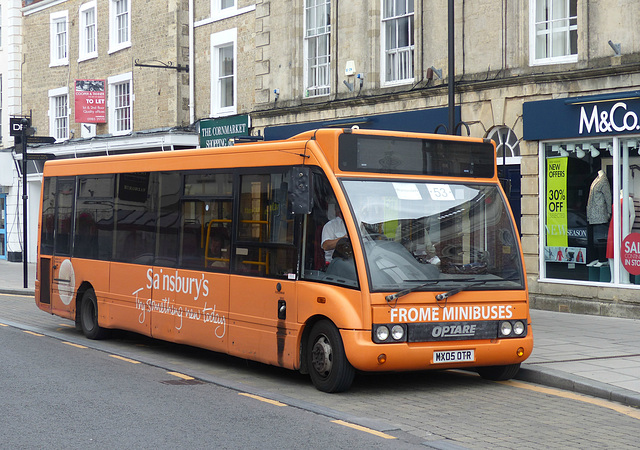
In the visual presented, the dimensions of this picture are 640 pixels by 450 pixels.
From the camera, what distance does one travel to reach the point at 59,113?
3325 centimetres

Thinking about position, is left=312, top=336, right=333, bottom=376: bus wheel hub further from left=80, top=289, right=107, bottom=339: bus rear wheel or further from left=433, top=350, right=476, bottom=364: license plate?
left=80, top=289, right=107, bottom=339: bus rear wheel

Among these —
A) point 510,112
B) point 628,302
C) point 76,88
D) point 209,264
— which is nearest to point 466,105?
point 510,112

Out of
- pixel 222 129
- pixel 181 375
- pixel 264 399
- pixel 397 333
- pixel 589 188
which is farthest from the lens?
pixel 222 129

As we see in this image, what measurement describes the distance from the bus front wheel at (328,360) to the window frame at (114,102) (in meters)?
21.2

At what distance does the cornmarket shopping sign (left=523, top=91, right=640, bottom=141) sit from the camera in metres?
15.0

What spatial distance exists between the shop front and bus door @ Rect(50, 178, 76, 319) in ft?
26.2

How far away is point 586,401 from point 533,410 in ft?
2.41

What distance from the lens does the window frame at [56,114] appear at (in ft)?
107

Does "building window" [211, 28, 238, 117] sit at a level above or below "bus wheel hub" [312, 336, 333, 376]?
above

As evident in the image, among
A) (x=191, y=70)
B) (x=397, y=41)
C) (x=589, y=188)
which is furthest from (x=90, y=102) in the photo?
(x=589, y=188)

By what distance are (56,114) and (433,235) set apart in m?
26.8

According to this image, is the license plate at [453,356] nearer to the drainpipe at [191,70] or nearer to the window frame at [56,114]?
the drainpipe at [191,70]

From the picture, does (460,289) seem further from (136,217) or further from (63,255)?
(63,255)

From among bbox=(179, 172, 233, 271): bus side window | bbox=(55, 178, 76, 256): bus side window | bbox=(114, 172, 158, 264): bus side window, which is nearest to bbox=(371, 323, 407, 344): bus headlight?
bbox=(179, 172, 233, 271): bus side window
